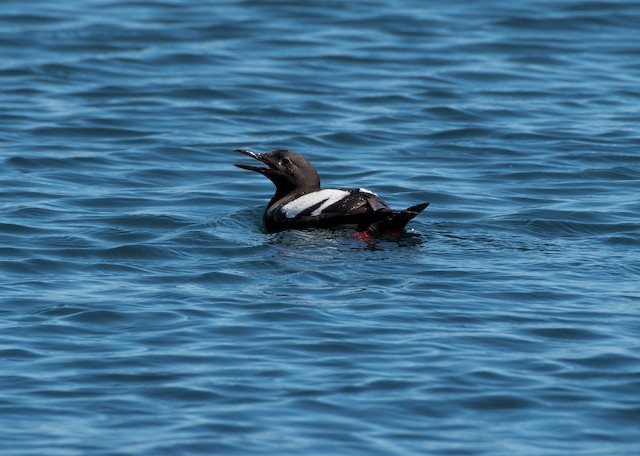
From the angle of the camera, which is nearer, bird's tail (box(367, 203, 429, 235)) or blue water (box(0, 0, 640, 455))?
blue water (box(0, 0, 640, 455))

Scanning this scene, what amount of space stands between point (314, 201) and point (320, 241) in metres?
0.61

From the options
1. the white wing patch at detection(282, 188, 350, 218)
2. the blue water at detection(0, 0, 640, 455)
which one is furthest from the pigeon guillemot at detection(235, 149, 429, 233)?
the blue water at detection(0, 0, 640, 455)

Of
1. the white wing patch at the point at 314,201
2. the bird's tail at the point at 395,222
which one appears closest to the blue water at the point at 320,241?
the bird's tail at the point at 395,222

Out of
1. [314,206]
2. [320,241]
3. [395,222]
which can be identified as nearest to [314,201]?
[314,206]

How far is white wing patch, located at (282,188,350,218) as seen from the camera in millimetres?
11711

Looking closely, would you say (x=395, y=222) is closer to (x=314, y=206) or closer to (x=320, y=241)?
(x=320, y=241)

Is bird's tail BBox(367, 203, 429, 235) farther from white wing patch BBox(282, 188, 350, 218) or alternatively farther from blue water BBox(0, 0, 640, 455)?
white wing patch BBox(282, 188, 350, 218)

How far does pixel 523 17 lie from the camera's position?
23.6 meters

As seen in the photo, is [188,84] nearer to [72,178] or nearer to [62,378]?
[72,178]

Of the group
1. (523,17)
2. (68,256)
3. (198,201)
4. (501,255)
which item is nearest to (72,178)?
(198,201)

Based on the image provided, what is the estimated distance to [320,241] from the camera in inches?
448

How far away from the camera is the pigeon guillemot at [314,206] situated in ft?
37.2

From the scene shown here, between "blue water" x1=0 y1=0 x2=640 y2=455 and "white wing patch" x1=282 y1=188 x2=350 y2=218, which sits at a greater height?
"white wing patch" x1=282 y1=188 x2=350 y2=218

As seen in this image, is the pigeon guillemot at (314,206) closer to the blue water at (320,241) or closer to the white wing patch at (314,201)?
the white wing patch at (314,201)
